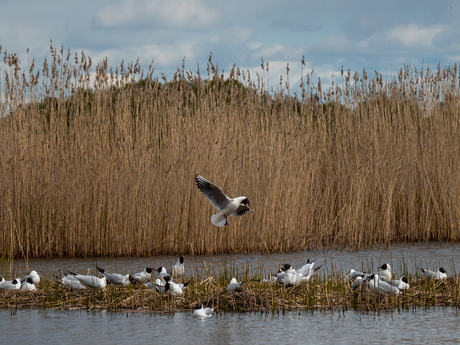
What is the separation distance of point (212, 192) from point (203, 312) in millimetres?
1960

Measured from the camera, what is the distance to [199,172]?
11531mm

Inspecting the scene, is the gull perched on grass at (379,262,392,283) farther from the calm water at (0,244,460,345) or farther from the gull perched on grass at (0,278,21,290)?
the gull perched on grass at (0,278,21,290)

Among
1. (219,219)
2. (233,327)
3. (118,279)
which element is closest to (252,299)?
(233,327)

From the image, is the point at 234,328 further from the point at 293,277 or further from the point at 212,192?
the point at 212,192

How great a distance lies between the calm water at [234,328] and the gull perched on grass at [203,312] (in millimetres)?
61

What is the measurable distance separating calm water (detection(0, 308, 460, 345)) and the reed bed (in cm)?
17

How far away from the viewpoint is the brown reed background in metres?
11.2

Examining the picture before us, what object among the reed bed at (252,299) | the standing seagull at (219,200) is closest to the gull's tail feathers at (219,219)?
the standing seagull at (219,200)

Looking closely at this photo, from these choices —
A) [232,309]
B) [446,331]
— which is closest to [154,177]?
[232,309]

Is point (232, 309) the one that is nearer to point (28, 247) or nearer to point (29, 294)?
point (29, 294)

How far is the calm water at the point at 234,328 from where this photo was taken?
598 cm

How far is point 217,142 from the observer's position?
1163 cm

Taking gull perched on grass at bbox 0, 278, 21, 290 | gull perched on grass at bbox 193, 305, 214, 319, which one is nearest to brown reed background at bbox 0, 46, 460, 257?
gull perched on grass at bbox 0, 278, 21, 290

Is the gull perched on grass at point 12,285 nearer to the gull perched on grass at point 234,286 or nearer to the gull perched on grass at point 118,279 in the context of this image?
the gull perched on grass at point 118,279
